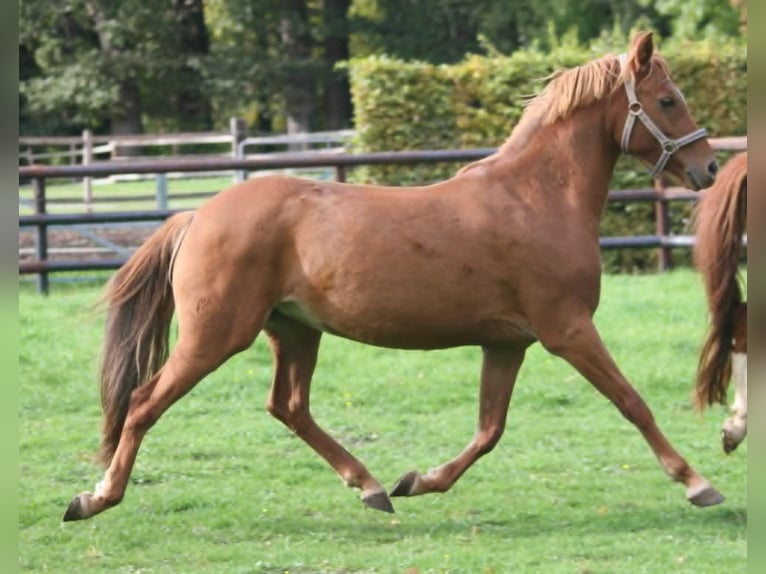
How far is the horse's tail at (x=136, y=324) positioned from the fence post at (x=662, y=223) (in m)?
7.27

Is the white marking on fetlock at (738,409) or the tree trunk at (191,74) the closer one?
the white marking on fetlock at (738,409)

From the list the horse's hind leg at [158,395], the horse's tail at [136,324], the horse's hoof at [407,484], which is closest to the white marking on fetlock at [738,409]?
the horse's hoof at [407,484]

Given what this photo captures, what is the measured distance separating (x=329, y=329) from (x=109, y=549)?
1.33 m

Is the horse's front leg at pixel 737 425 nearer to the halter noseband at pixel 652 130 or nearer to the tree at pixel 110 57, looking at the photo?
the halter noseband at pixel 652 130

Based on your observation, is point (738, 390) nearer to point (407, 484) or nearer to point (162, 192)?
point (407, 484)

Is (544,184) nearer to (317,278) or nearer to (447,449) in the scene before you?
(317,278)

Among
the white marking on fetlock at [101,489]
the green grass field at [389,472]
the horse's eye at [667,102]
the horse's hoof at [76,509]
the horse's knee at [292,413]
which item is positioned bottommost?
the green grass field at [389,472]

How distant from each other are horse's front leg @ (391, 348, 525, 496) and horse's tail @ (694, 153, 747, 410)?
95 cm

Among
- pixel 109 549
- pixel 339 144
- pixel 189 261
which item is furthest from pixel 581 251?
pixel 339 144

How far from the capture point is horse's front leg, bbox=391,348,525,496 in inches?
250

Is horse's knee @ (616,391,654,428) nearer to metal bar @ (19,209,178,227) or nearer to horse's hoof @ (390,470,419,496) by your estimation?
horse's hoof @ (390,470,419,496)

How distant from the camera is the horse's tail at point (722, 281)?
6.73 meters

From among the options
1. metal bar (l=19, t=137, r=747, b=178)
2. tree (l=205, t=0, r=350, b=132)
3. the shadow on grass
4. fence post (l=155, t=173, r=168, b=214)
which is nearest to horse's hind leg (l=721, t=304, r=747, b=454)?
the shadow on grass

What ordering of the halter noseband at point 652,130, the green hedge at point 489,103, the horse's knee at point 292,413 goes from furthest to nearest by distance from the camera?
the green hedge at point 489,103 < the horse's knee at point 292,413 < the halter noseband at point 652,130
